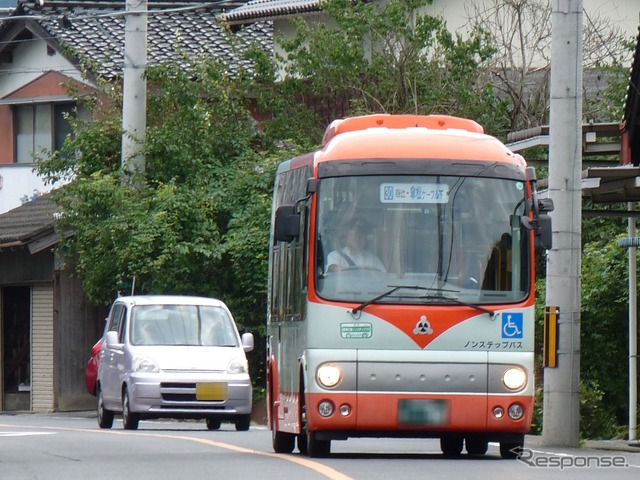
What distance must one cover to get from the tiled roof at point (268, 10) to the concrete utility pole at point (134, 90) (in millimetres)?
6333

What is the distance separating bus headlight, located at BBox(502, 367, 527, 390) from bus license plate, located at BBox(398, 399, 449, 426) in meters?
0.62

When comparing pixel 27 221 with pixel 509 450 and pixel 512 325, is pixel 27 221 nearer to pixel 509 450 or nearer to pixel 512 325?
pixel 509 450

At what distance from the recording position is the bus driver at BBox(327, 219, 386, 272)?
14.1m

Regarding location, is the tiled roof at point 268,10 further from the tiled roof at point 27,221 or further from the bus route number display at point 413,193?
the bus route number display at point 413,193

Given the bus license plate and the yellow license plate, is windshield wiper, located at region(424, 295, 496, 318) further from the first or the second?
the yellow license plate

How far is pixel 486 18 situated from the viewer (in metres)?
34.3

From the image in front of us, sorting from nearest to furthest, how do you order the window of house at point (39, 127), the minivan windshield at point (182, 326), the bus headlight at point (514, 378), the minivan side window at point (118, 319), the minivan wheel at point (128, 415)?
the bus headlight at point (514, 378), the minivan wheel at point (128, 415), the minivan windshield at point (182, 326), the minivan side window at point (118, 319), the window of house at point (39, 127)

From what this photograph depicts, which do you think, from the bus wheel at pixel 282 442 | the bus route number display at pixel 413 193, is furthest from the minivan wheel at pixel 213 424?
the bus route number display at pixel 413 193

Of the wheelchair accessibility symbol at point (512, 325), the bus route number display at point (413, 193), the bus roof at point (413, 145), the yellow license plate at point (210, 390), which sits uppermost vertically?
the bus roof at point (413, 145)

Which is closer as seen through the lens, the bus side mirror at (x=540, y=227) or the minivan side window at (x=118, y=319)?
the bus side mirror at (x=540, y=227)

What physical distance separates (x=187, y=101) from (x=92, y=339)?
5.71 meters

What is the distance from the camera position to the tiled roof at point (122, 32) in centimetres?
3606

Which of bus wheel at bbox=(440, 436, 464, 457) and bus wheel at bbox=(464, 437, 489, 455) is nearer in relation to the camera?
bus wheel at bbox=(464, 437, 489, 455)

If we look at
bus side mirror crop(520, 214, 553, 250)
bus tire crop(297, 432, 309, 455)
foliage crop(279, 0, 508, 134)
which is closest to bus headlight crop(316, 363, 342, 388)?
bus tire crop(297, 432, 309, 455)
